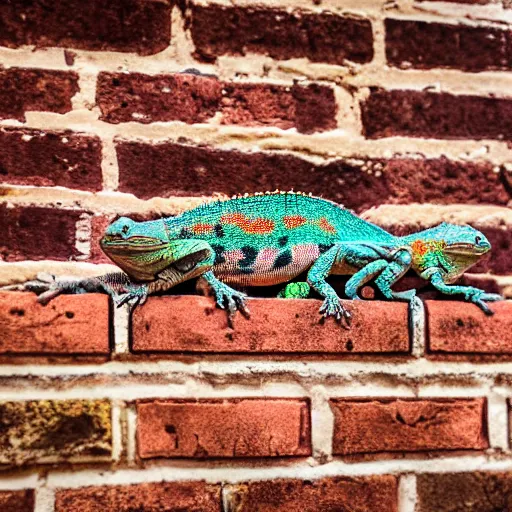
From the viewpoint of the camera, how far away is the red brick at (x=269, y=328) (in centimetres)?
85

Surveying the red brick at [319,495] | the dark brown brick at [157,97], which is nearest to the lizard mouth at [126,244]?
the dark brown brick at [157,97]

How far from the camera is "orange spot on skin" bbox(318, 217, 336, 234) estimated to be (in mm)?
988

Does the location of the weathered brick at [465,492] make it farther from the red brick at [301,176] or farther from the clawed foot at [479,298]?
the red brick at [301,176]

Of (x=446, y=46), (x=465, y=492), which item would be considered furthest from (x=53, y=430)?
(x=446, y=46)

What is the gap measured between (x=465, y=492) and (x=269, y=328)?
1.16 ft

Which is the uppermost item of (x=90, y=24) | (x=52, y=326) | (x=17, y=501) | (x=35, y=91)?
(x=90, y=24)

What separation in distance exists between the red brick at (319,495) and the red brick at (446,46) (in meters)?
0.64

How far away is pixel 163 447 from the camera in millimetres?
840

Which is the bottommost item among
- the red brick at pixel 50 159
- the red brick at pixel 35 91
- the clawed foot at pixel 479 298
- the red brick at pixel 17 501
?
the red brick at pixel 17 501

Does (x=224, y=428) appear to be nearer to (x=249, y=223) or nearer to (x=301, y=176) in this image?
(x=249, y=223)

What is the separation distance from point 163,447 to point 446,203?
0.58m

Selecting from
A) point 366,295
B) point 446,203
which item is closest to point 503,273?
point 446,203

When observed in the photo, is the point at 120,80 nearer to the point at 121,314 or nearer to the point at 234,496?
the point at 121,314

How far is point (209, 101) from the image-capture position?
104 centimetres
